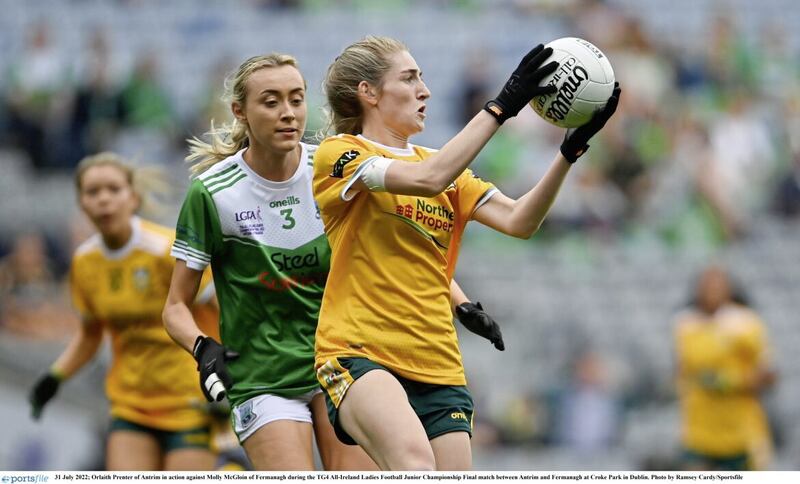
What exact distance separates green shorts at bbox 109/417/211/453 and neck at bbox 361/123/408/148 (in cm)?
237

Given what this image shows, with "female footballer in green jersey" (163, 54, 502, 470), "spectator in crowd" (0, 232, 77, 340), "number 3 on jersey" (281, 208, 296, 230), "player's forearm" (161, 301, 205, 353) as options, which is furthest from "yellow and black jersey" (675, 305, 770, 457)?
"player's forearm" (161, 301, 205, 353)

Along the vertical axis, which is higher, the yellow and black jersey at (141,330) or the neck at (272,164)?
the neck at (272,164)

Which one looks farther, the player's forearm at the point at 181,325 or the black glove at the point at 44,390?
the black glove at the point at 44,390

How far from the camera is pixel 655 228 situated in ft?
45.2

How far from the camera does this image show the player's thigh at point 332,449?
212 inches

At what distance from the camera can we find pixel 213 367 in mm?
5035

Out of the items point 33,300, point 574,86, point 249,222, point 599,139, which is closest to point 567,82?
point 574,86

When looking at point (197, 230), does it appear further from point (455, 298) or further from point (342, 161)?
point (455, 298)

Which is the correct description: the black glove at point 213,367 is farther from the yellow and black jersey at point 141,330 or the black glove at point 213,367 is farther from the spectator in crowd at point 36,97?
the spectator in crowd at point 36,97

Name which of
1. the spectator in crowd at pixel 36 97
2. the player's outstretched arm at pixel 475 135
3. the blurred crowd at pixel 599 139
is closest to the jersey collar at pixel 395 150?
the player's outstretched arm at pixel 475 135
